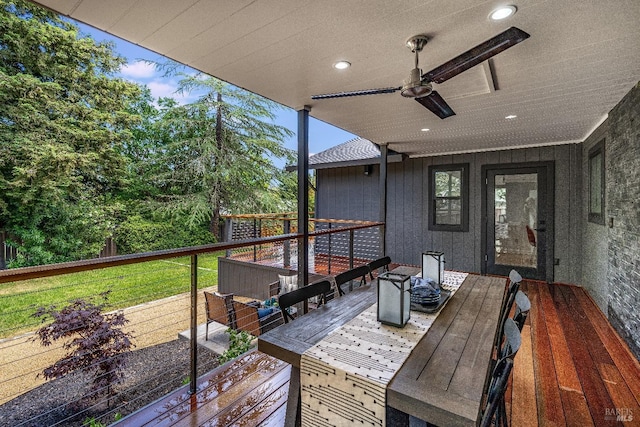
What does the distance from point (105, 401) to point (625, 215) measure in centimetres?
560

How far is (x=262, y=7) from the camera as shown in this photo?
1719mm

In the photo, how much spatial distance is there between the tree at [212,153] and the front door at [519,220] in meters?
8.52

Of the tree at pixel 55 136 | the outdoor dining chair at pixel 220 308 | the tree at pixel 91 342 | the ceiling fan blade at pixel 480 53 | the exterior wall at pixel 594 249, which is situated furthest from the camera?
the tree at pixel 55 136

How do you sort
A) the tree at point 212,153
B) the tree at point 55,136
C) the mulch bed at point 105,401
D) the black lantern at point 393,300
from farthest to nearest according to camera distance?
the tree at point 212,153
the tree at point 55,136
the mulch bed at point 105,401
the black lantern at point 393,300

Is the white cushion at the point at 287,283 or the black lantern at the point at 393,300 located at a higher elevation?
the black lantern at the point at 393,300

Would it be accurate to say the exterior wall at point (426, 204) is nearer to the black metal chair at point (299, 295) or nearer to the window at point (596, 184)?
the window at point (596, 184)

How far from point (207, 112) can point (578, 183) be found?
11521 millimetres

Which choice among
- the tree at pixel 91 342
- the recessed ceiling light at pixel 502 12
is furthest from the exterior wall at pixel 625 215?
the tree at pixel 91 342

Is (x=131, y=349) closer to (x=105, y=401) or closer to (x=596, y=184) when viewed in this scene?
(x=105, y=401)

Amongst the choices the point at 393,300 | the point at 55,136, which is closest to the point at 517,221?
the point at 393,300

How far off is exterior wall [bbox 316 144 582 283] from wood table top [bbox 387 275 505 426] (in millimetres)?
4600

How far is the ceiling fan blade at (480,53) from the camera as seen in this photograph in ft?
5.40

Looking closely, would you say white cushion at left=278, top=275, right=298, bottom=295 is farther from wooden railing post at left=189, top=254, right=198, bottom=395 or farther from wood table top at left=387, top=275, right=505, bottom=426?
wood table top at left=387, top=275, right=505, bottom=426

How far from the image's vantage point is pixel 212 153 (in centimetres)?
1149
